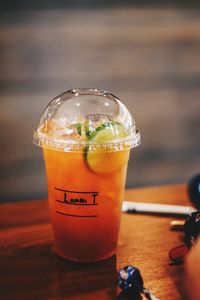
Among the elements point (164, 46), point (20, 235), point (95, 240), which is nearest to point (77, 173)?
point (95, 240)

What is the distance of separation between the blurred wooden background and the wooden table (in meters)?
1.64

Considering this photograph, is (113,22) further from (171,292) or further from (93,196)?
(171,292)

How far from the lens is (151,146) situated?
10.5ft

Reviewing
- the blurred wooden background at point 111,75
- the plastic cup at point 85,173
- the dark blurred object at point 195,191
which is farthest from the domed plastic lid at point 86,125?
the blurred wooden background at point 111,75

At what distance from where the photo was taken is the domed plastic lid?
37.1 inches

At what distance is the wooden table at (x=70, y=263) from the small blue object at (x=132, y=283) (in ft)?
0.08

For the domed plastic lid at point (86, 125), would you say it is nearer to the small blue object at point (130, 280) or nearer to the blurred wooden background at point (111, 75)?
the small blue object at point (130, 280)

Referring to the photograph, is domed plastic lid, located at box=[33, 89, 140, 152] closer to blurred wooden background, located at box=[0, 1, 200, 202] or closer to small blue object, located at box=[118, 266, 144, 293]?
small blue object, located at box=[118, 266, 144, 293]

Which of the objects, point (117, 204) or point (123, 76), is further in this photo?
point (123, 76)

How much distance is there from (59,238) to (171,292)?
0.31 meters

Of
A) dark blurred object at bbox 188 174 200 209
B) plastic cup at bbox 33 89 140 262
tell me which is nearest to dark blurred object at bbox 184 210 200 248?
plastic cup at bbox 33 89 140 262

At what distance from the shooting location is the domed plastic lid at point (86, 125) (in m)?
0.94

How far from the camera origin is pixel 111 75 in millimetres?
3016

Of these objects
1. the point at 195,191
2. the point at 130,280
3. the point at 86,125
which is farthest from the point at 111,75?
the point at 130,280
